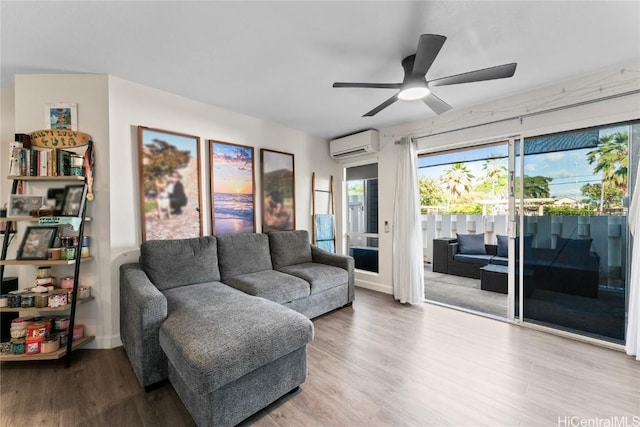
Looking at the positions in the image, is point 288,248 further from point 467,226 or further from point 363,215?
point 467,226

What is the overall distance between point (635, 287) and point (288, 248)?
327cm

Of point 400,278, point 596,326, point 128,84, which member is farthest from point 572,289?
point 128,84

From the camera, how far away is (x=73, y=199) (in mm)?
2213

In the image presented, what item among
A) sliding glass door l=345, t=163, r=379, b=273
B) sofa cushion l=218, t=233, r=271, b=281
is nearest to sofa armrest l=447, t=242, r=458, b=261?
sliding glass door l=345, t=163, r=379, b=273

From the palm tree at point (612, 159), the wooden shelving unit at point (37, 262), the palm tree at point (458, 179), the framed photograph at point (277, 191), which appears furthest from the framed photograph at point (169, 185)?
the palm tree at point (458, 179)

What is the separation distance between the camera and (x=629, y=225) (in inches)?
86.2

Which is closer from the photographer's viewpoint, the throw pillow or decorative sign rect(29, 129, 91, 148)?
decorative sign rect(29, 129, 91, 148)

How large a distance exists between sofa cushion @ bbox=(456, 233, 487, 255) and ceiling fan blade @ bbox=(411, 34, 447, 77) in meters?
4.23

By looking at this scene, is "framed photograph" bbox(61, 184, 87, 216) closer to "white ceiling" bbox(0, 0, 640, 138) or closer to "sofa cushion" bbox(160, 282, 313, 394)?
"white ceiling" bbox(0, 0, 640, 138)

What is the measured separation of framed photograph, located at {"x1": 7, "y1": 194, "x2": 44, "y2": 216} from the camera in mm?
2047

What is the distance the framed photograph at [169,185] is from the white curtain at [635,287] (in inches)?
158

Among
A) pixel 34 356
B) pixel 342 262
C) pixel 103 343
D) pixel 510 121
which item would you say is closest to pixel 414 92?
pixel 510 121

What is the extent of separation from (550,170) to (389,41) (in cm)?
218

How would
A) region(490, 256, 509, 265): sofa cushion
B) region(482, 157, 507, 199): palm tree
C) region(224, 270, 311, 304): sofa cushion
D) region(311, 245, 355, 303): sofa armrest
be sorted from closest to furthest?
region(224, 270, 311, 304): sofa cushion < region(311, 245, 355, 303): sofa armrest < region(490, 256, 509, 265): sofa cushion < region(482, 157, 507, 199): palm tree
